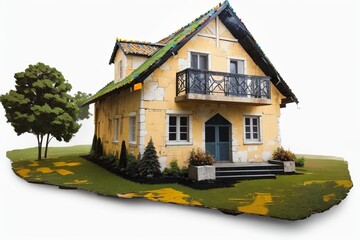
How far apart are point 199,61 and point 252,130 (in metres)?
5.01

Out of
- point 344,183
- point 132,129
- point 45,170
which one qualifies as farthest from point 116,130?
point 344,183

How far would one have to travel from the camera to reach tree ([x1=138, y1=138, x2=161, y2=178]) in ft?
38.0

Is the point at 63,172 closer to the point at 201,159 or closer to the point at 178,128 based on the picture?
the point at 178,128

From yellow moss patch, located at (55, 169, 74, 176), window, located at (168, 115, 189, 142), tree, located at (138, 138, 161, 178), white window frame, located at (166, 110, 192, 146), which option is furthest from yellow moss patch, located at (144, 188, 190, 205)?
yellow moss patch, located at (55, 169, 74, 176)

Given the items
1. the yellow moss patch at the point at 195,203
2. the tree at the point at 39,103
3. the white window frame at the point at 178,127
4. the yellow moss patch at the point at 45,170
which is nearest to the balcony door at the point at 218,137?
the white window frame at the point at 178,127

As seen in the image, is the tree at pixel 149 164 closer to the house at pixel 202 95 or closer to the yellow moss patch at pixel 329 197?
the house at pixel 202 95

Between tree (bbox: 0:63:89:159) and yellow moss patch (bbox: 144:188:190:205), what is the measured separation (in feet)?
34.9

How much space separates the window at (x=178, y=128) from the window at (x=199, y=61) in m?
2.87

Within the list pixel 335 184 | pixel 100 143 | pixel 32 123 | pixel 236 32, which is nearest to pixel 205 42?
pixel 236 32

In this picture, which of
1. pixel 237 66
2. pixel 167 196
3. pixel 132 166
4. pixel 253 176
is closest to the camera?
pixel 167 196

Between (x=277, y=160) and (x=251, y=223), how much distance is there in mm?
8520

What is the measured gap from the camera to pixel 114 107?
1630 centimetres

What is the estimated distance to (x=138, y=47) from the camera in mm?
15102

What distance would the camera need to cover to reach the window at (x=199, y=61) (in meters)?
13.6
